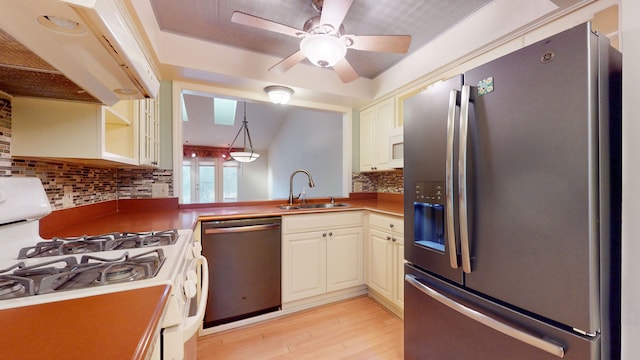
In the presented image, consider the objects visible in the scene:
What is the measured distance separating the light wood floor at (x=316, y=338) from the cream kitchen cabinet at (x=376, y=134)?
1.41m

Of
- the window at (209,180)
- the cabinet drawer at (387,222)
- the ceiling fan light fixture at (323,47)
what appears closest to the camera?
the ceiling fan light fixture at (323,47)

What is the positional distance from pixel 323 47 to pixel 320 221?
1348mm

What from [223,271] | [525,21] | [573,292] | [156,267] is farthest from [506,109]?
[223,271]

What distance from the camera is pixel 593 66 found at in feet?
2.45

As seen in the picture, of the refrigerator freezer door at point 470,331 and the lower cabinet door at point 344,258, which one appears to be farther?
the lower cabinet door at point 344,258

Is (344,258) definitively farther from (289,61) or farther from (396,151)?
(289,61)

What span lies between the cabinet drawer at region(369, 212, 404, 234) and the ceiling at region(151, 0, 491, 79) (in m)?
1.45

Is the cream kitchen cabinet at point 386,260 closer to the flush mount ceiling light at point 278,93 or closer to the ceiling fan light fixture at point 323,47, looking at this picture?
the ceiling fan light fixture at point 323,47

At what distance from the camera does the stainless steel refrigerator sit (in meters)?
0.75

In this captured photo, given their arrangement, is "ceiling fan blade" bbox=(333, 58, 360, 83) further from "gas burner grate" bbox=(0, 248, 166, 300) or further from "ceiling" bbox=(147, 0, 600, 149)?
"gas burner grate" bbox=(0, 248, 166, 300)

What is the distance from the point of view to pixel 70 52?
663 mm

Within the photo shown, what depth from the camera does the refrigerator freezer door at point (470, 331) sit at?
79 centimetres

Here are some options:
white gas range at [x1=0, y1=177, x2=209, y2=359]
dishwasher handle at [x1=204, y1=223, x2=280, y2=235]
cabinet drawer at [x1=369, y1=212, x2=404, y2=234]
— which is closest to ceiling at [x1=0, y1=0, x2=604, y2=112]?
white gas range at [x1=0, y1=177, x2=209, y2=359]

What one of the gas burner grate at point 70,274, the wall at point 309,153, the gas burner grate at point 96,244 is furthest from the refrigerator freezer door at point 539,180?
the wall at point 309,153
